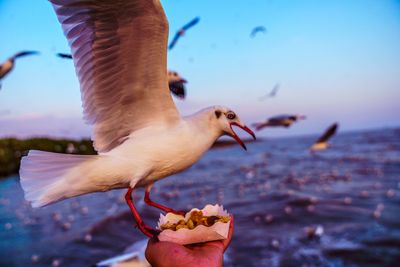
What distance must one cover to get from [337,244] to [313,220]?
34.3 inches

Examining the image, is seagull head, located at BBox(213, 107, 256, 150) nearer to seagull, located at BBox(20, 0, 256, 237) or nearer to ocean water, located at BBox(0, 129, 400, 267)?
seagull, located at BBox(20, 0, 256, 237)

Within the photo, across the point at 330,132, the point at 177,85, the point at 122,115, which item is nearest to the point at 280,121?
the point at 330,132

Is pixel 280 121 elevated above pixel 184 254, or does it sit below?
below

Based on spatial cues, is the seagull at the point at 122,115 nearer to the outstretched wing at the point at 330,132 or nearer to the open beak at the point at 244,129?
the open beak at the point at 244,129

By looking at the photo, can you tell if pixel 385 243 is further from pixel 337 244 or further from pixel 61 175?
pixel 61 175

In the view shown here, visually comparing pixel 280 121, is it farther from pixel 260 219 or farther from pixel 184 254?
pixel 184 254

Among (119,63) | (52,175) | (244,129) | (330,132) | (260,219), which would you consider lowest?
(260,219)

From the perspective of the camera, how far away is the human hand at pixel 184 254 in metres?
1.10

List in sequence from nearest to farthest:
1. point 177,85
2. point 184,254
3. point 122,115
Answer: point 184,254
point 122,115
point 177,85

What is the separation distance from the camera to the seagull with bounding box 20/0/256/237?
1266mm

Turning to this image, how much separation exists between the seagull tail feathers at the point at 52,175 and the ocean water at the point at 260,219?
8.42ft

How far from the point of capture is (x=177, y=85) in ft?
6.36

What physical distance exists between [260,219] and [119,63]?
12.8 feet

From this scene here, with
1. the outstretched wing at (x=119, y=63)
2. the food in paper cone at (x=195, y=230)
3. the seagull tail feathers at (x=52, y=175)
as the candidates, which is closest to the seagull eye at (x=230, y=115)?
the outstretched wing at (x=119, y=63)
